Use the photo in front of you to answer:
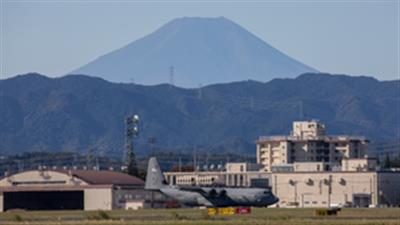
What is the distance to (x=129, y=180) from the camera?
189125 mm

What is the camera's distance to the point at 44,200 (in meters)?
179

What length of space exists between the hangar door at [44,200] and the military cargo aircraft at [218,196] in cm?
1925

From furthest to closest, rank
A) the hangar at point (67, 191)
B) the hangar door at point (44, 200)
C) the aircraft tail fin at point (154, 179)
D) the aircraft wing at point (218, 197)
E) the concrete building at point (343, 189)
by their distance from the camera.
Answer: the concrete building at point (343, 189)
the hangar door at point (44, 200)
the hangar at point (67, 191)
the aircraft tail fin at point (154, 179)
the aircraft wing at point (218, 197)

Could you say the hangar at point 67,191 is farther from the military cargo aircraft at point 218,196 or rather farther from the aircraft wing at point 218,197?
the aircraft wing at point 218,197

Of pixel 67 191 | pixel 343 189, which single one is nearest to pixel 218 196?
pixel 67 191

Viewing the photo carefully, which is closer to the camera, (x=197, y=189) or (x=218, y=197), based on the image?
(x=218, y=197)

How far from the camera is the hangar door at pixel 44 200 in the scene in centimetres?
17512

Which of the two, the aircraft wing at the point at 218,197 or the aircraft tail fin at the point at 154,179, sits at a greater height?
the aircraft tail fin at the point at 154,179

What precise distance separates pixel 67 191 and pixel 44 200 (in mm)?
3210

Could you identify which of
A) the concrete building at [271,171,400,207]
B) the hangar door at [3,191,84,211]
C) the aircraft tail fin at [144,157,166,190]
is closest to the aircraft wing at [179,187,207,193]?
the aircraft tail fin at [144,157,166,190]

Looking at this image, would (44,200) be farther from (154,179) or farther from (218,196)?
(218,196)

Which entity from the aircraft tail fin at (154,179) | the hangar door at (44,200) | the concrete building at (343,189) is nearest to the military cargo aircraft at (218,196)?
the aircraft tail fin at (154,179)

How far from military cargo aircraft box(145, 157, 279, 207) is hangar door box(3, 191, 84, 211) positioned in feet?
63.2

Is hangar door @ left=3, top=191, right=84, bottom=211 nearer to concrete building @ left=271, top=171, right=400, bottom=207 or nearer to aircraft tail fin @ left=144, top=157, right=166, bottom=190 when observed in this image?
aircraft tail fin @ left=144, top=157, right=166, bottom=190
